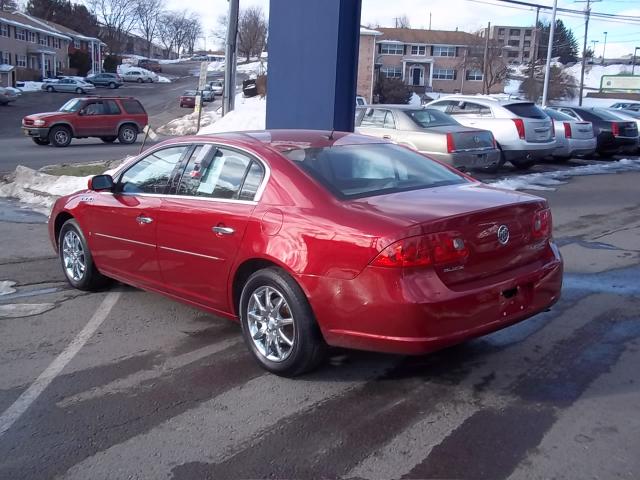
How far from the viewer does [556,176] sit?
1560 cm

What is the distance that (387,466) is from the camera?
3.38 meters

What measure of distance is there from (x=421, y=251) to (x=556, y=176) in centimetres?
1275

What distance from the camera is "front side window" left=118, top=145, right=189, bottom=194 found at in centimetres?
542

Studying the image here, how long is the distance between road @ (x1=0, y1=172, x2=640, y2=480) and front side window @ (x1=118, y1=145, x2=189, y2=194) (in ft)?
3.53

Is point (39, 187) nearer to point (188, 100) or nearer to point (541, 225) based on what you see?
point (541, 225)

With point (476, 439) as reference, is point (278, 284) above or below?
above

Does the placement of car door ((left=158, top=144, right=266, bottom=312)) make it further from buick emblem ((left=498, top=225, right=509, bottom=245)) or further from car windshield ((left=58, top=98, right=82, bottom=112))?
car windshield ((left=58, top=98, right=82, bottom=112))

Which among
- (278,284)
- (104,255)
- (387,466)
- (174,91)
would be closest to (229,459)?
(387,466)

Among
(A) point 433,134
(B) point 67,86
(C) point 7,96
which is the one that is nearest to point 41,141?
(A) point 433,134

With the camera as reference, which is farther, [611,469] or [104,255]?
[104,255]

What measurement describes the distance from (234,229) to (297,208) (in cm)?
52

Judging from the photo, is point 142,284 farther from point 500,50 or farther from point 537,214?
point 500,50

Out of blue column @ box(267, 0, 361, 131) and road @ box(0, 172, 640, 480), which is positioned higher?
blue column @ box(267, 0, 361, 131)

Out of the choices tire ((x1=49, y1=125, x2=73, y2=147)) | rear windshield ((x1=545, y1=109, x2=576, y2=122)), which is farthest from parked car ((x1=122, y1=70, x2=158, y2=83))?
rear windshield ((x1=545, y1=109, x2=576, y2=122))
